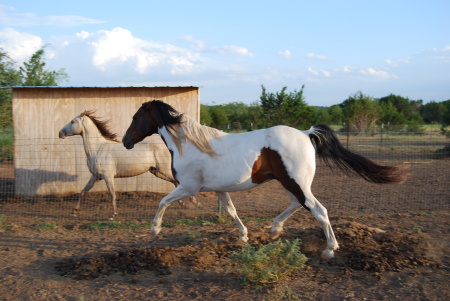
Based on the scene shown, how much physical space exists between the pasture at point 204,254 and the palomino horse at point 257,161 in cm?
47

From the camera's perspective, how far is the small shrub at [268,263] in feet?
13.1

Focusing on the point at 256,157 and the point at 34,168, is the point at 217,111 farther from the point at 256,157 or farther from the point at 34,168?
the point at 256,157

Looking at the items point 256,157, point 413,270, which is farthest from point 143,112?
point 413,270

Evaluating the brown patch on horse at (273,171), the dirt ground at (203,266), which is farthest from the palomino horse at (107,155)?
the brown patch on horse at (273,171)

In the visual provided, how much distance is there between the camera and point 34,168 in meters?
9.76

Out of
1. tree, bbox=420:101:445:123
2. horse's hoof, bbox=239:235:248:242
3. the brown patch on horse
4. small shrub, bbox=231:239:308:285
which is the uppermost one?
tree, bbox=420:101:445:123

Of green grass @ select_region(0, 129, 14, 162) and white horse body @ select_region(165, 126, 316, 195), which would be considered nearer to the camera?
white horse body @ select_region(165, 126, 316, 195)

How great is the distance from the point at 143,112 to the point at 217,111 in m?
29.1

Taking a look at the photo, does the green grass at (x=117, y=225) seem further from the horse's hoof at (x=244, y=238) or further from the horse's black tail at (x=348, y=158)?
the horse's black tail at (x=348, y=158)

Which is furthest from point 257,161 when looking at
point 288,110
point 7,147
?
point 288,110

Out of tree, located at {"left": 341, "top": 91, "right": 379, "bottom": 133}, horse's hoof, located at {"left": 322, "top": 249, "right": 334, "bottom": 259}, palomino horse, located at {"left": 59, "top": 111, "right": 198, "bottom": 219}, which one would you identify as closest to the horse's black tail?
horse's hoof, located at {"left": 322, "top": 249, "right": 334, "bottom": 259}

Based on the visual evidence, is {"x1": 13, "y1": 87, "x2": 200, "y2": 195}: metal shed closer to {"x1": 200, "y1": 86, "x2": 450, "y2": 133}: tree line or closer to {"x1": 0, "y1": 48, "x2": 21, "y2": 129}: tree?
{"x1": 0, "y1": 48, "x2": 21, "y2": 129}: tree

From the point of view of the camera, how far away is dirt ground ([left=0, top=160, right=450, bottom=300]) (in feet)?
12.9

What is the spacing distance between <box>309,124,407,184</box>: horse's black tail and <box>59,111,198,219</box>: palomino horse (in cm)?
429
